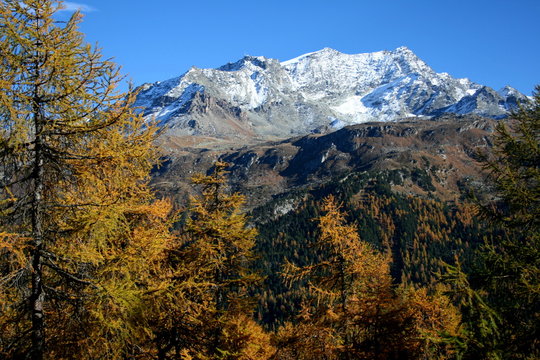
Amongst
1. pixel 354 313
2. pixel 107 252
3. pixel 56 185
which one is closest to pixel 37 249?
pixel 56 185

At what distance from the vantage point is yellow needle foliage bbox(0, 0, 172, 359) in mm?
7203

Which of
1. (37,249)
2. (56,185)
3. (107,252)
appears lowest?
(107,252)

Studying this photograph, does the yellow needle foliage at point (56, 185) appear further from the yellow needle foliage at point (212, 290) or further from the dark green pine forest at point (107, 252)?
the yellow needle foliage at point (212, 290)

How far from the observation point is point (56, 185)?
8.20 metres

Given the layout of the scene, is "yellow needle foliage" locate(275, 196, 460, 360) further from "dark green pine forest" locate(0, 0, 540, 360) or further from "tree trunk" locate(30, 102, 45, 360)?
"tree trunk" locate(30, 102, 45, 360)

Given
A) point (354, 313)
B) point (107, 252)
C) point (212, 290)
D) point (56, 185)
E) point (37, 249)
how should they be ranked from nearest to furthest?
point (37, 249) < point (56, 185) < point (107, 252) < point (354, 313) < point (212, 290)

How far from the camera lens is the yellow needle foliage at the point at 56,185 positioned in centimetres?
720

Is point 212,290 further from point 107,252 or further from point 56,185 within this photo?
point 56,185

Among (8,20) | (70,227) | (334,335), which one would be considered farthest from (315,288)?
(8,20)

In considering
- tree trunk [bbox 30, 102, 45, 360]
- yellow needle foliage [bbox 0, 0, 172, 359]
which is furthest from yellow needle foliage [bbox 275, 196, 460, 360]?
tree trunk [bbox 30, 102, 45, 360]

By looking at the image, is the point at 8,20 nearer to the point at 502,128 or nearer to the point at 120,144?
the point at 120,144

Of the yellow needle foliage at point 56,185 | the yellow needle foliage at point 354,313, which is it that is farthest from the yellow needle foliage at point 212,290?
the yellow needle foliage at point 56,185

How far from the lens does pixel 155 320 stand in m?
13.2

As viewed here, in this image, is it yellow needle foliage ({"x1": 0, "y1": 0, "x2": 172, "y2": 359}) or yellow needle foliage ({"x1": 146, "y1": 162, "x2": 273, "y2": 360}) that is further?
yellow needle foliage ({"x1": 146, "y1": 162, "x2": 273, "y2": 360})
